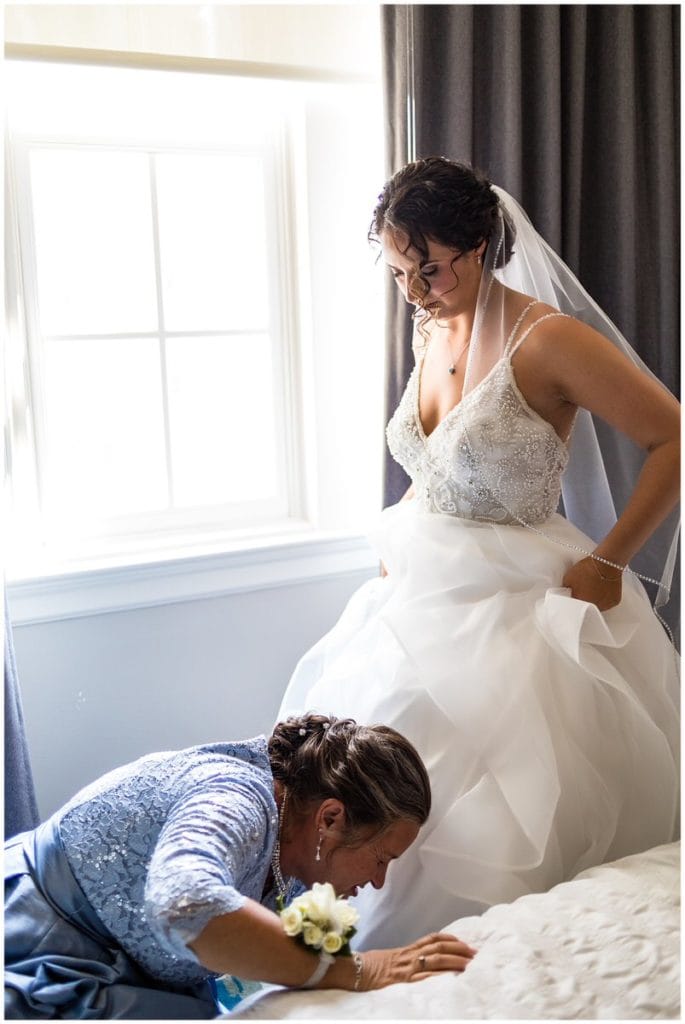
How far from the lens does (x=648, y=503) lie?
5.89 ft

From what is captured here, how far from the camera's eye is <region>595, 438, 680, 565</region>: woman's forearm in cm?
177

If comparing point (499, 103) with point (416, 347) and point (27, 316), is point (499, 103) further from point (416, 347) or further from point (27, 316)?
point (27, 316)

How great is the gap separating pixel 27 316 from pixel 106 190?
401mm

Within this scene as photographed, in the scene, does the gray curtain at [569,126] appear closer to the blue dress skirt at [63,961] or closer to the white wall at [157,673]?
the white wall at [157,673]

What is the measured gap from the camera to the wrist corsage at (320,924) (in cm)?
124

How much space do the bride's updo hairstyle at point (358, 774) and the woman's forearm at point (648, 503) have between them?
1.98 ft

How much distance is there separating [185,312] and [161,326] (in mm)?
78

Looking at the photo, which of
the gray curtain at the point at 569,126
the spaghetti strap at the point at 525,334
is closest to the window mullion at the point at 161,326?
the gray curtain at the point at 569,126

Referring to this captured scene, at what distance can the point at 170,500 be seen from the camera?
273 centimetres

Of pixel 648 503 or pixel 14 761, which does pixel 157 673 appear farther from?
pixel 648 503

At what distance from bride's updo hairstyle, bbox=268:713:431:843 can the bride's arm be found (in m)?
0.54

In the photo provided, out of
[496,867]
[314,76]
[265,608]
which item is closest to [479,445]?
[496,867]

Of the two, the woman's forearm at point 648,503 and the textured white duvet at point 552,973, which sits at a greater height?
the woman's forearm at point 648,503

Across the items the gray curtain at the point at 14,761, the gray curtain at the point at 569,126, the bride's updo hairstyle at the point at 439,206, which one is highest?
the gray curtain at the point at 569,126
